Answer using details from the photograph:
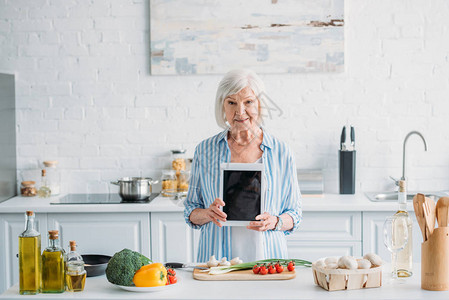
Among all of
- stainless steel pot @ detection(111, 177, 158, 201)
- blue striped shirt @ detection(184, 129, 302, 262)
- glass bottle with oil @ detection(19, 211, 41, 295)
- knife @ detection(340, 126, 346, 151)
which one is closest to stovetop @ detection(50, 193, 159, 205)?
stainless steel pot @ detection(111, 177, 158, 201)

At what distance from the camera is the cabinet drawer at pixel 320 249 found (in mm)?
4000

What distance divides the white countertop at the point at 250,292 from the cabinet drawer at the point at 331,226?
1.64 m

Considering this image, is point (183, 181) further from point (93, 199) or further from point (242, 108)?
point (242, 108)

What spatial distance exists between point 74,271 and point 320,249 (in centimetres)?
222

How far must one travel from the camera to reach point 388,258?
3.98 metres

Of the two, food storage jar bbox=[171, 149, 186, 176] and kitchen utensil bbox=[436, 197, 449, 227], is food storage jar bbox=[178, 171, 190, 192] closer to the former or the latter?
food storage jar bbox=[171, 149, 186, 176]

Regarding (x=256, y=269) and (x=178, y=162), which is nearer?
(x=256, y=269)

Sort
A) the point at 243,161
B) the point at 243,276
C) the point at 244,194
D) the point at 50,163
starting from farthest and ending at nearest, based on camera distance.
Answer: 1. the point at 50,163
2. the point at 243,161
3. the point at 244,194
4. the point at 243,276

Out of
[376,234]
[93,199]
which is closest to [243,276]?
[376,234]

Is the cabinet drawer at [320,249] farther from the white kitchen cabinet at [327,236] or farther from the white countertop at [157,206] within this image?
Answer: the white countertop at [157,206]

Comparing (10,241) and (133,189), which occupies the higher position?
(133,189)

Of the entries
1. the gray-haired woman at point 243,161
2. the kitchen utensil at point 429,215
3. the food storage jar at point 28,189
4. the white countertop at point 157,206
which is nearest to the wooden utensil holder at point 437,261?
the kitchen utensil at point 429,215

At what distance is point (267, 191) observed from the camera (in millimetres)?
2854

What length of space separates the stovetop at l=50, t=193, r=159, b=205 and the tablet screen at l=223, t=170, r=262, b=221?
61.7 inches
